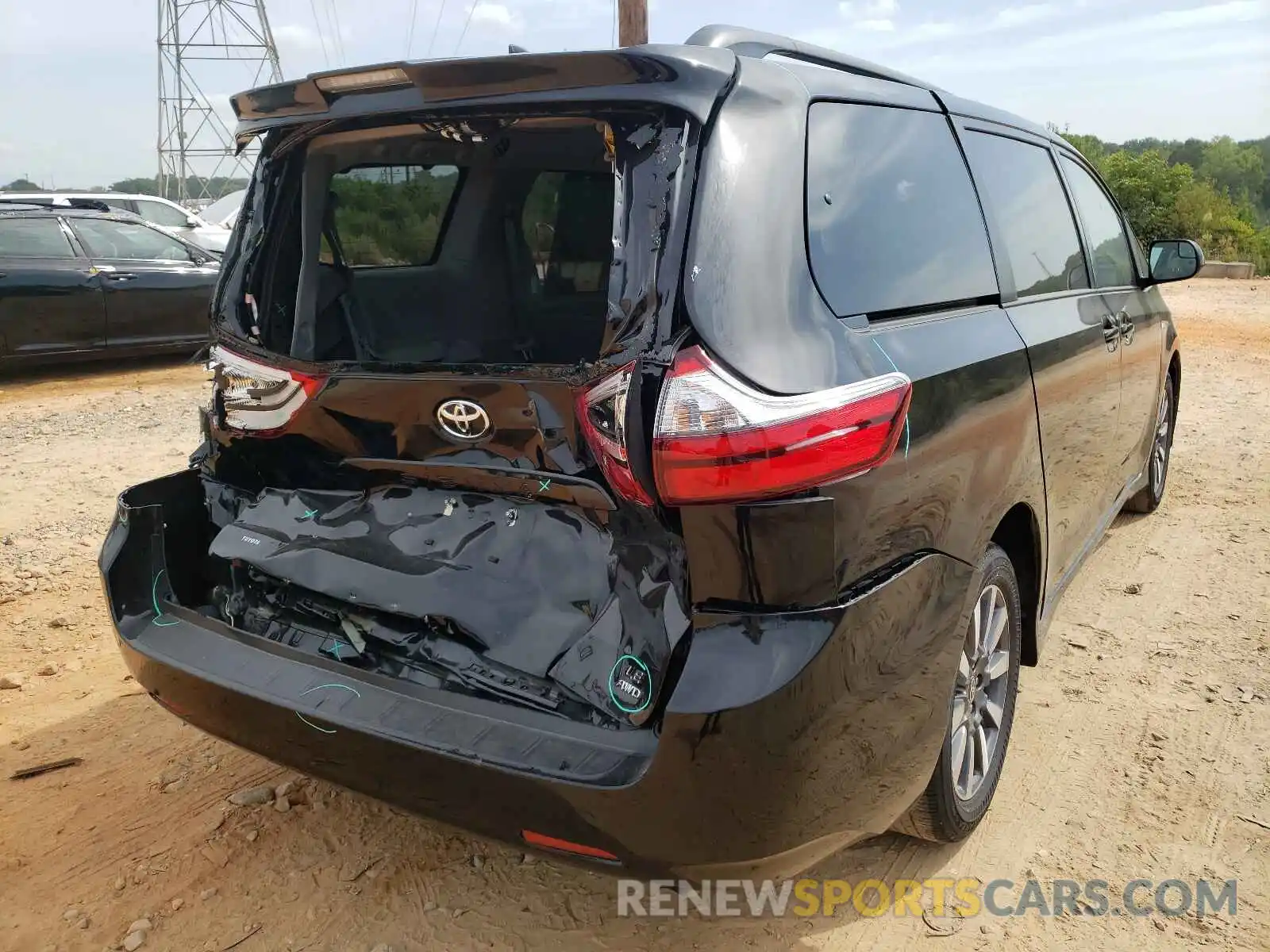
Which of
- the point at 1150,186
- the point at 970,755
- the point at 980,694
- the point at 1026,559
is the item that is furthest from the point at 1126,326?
the point at 1150,186

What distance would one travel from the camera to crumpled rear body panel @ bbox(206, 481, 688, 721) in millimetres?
1878

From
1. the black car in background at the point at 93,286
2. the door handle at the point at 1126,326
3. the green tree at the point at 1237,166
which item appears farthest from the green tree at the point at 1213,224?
the green tree at the point at 1237,166

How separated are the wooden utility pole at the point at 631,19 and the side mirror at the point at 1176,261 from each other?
5.88m

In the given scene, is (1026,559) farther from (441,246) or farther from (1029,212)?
(441,246)

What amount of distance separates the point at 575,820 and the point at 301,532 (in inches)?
43.4

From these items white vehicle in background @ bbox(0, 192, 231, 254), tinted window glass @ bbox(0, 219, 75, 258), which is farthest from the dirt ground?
white vehicle in background @ bbox(0, 192, 231, 254)

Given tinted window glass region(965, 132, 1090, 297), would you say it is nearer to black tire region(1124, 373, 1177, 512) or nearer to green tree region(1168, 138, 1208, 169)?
black tire region(1124, 373, 1177, 512)

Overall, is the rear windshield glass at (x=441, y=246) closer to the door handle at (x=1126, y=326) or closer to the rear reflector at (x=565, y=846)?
the rear reflector at (x=565, y=846)

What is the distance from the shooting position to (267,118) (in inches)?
93.6

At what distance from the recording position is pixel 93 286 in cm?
914

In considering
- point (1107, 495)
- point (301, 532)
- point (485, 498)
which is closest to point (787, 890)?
point (485, 498)

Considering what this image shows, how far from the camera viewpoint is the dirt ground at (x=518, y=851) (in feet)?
7.18

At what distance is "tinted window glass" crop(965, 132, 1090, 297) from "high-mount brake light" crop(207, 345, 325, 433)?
1.91 m

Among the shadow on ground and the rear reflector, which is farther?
the shadow on ground
